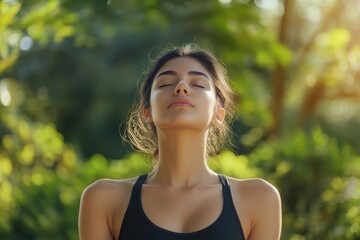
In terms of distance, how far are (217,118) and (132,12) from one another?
3.08 m

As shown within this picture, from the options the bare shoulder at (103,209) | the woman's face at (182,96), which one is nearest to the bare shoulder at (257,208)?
the woman's face at (182,96)

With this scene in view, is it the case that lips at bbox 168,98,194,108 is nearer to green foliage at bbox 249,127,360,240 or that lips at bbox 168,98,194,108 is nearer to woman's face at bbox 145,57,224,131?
woman's face at bbox 145,57,224,131

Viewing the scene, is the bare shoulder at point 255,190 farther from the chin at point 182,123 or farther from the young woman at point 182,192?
the chin at point 182,123

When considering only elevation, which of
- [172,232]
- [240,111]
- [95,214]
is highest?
[240,111]

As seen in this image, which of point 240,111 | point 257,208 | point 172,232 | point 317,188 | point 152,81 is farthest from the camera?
point 240,111

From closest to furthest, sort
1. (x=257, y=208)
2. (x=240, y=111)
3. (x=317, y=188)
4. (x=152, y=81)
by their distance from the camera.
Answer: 1. (x=257, y=208)
2. (x=152, y=81)
3. (x=317, y=188)
4. (x=240, y=111)

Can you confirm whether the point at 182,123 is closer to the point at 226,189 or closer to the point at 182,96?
the point at 182,96

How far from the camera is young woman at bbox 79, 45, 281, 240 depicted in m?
2.30

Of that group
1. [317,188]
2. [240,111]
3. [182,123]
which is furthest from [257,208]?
[240,111]

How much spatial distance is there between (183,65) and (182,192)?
38 cm

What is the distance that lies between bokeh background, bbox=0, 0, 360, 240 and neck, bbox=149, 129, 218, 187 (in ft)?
2.11

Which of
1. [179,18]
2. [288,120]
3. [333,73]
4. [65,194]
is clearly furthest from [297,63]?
[65,194]

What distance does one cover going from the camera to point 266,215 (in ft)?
7.81

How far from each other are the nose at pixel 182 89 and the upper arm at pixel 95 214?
0.35 meters
